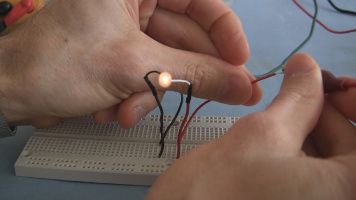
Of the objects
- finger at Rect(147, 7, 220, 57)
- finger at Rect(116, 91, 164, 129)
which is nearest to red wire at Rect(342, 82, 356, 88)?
finger at Rect(147, 7, 220, 57)

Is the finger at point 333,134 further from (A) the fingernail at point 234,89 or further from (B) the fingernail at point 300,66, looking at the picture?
(A) the fingernail at point 234,89

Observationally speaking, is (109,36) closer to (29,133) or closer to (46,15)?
(46,15)

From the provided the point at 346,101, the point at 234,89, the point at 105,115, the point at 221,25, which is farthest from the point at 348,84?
the point at 105,115

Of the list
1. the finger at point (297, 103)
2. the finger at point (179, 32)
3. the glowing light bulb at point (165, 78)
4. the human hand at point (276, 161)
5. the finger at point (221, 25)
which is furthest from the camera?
the finger at point (179, 32)

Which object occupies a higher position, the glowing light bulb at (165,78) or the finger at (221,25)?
the finger at (221,25)

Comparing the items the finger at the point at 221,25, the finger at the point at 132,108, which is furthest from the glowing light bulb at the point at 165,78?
the finger at the point at 221,25

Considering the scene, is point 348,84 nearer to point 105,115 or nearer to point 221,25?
point 221,25
